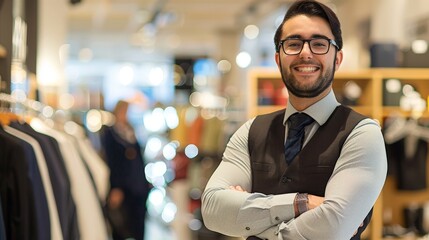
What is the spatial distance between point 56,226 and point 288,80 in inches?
71.1

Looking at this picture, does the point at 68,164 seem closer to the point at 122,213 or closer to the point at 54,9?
the point at 122,213

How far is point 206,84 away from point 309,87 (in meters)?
22.8

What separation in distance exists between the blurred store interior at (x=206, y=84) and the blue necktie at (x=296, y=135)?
2305mm

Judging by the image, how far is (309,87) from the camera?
7.84 feet

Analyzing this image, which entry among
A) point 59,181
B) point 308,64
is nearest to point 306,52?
point 308,64

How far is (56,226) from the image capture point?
12.4 feet

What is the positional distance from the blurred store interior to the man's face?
2333 mm

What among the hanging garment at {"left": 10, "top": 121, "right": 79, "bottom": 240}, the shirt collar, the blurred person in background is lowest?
the blurred person in background

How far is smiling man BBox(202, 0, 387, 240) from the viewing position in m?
2.29

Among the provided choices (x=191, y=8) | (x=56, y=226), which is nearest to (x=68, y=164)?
(x=56, y=226)

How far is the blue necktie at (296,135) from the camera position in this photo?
7.91 ft

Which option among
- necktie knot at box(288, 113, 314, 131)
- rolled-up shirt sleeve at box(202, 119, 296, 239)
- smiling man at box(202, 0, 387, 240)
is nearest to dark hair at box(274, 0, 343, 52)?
smiling man at box(202, 0, 387, 240)

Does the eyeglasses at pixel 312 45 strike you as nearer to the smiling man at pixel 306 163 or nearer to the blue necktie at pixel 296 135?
the smiling man at pixel 306 163

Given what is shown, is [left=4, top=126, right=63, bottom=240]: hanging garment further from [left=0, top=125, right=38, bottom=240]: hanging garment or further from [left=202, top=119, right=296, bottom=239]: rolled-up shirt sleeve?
[left=202, top=119, right=296, bottom=239]: rolled-up shirt sleeve
